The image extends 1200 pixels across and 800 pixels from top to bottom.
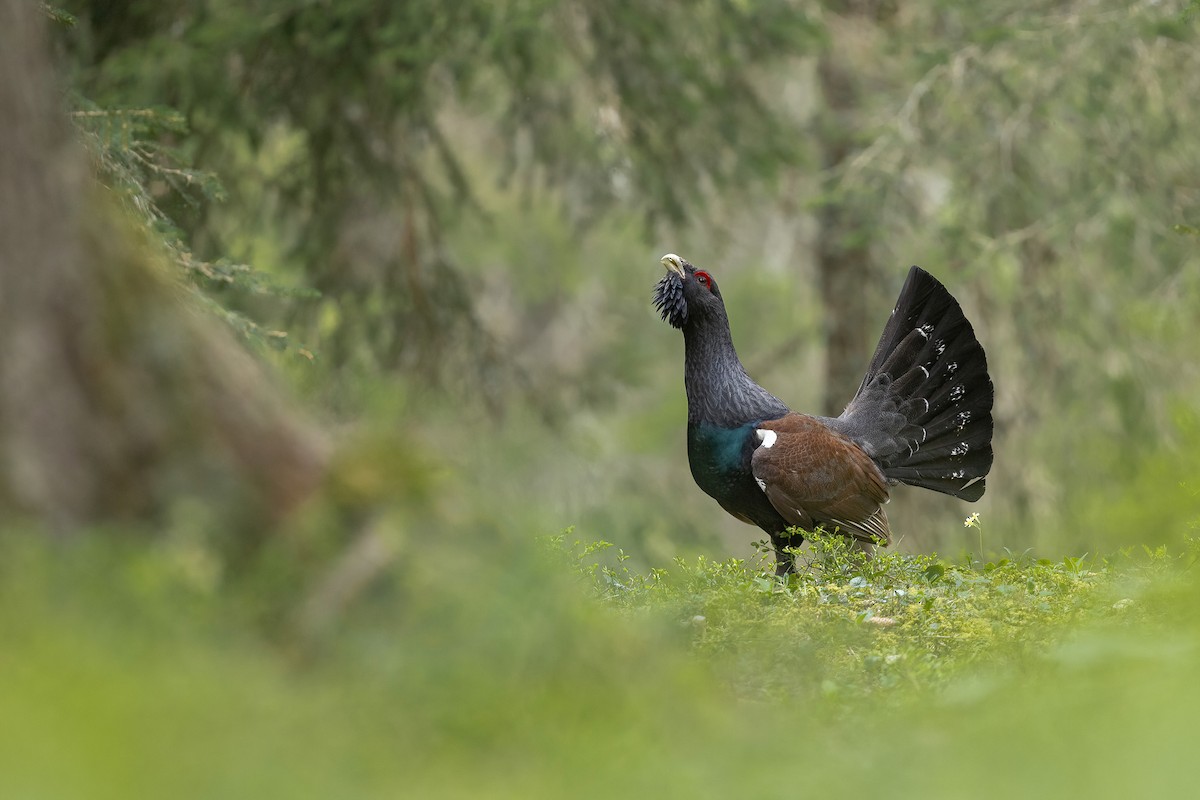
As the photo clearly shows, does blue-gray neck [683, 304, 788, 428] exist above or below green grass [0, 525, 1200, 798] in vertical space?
above

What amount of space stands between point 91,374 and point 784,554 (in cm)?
396

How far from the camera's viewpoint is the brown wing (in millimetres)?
7148

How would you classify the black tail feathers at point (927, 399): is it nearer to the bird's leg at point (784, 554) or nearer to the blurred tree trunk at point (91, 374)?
the bird's leg at point (784, 554)

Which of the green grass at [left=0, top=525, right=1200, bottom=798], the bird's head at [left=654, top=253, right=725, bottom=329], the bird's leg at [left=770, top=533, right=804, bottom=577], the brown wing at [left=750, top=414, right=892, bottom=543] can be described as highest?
the bird's head at [left=654, top=253, right=725, bottom=329]

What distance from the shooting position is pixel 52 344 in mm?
3838

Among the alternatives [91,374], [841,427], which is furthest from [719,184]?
[91,374]

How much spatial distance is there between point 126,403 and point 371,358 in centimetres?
829

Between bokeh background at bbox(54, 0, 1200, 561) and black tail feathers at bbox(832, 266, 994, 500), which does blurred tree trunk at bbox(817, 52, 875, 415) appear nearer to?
bokeh background at bbox(54, 0, 1200, 561)

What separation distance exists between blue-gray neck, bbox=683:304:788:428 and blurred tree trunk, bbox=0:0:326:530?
11.5 ft

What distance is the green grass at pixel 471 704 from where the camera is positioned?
3094 mm

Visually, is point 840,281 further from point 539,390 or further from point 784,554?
point 784,554

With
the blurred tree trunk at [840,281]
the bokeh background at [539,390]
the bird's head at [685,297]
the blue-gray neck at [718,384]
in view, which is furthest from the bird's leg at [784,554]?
the blurred tree trunk at [840,281]

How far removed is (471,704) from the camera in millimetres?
3492

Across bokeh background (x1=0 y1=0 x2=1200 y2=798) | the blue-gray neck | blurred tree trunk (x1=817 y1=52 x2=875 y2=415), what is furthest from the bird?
blurred tree trunk (x1=817 y1=52 x2=875 y2=415)
